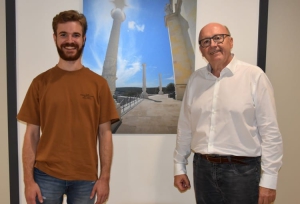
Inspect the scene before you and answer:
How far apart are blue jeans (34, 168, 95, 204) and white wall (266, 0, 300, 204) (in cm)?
147

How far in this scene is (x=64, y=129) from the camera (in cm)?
130

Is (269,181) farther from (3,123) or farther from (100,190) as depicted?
(3,123)

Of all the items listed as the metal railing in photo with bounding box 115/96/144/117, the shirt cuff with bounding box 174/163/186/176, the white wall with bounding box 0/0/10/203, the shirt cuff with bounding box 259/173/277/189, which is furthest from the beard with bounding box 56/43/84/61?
the shirt cuff with bounding box 259/173/277/189

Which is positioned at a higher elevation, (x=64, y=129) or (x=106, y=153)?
(x=64, y=129)

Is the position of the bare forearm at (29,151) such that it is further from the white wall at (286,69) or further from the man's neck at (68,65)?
the white wall at (286,69)

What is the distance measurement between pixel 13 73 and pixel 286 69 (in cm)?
202

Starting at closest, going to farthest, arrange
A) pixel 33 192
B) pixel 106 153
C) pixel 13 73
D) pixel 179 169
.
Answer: pixel 33 192
pixel 106 153
pixel 179 169
pixel 13 73

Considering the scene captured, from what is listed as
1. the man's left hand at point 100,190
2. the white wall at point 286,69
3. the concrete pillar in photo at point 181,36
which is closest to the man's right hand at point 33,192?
the man's left hand at point 100,190

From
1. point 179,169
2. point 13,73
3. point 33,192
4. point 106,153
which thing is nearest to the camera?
point 33,192

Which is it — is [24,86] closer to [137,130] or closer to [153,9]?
[137,130]

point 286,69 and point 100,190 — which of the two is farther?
point 286,69

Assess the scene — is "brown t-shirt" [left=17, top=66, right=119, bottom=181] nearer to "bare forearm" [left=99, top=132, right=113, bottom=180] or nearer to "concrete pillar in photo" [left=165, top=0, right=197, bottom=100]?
"bare forearm" [left=99, top=132, right=113, bottom=180]

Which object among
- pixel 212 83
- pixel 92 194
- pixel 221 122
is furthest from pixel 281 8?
pixel 92 194

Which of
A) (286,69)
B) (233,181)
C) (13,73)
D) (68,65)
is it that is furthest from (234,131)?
(13,73)
